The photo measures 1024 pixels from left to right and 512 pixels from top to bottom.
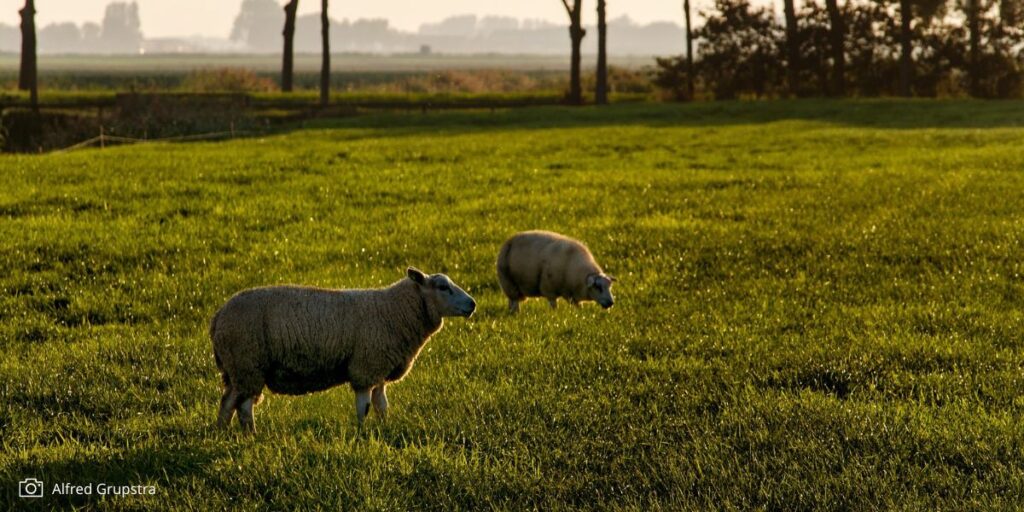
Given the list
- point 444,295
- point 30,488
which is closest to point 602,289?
point 444,295

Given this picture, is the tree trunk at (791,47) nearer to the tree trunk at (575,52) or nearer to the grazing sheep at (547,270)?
the tree trunk at (575,52)

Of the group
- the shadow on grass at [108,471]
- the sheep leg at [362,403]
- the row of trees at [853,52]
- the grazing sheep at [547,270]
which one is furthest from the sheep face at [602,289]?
the row of trees at [853,52]

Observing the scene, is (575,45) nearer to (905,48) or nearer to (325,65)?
(325,65)

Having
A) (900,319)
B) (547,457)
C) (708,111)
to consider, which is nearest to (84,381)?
(547,457)

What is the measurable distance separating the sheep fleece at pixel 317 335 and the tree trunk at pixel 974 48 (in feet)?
201

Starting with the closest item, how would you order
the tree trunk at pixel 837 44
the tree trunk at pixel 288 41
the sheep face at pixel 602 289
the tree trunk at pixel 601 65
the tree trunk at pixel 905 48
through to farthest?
1. the sheep face at pixel 602 289
2. the tree trunk at pixel 601 65
3. the tree trunk at pixel 905 48
4. the tree trunk at pixel 837 44
5. the tree trunk at pixel 288 41

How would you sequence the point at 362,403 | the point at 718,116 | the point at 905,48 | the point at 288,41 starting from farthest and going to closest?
the point at 288,41, the point at 905,48, the point at 718,116, the point at 362,403

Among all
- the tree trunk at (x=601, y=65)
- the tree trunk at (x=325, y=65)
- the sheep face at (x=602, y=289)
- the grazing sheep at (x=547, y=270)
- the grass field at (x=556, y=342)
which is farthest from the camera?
the tree trunk at (x=601, y=65)

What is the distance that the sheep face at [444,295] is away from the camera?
7195mm

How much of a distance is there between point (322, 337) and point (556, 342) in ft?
11.8

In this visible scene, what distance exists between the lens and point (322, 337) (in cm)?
684

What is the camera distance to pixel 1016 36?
61.5 metres

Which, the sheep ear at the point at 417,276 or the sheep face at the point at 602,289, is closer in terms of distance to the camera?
the sheep ear at the point at 417,276

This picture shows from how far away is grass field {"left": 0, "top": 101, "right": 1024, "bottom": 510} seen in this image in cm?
658
